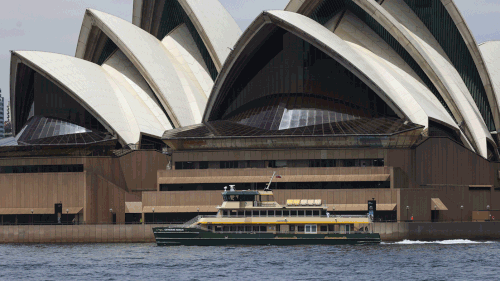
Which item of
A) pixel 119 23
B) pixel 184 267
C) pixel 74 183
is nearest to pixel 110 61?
pixel 119 23

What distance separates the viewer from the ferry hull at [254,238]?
77562 mm

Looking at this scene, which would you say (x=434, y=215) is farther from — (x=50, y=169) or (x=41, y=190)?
(x=41, y=190)

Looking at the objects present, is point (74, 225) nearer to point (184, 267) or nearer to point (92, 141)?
point (92, 141)

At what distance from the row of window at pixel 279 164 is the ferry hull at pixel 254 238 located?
1232cm

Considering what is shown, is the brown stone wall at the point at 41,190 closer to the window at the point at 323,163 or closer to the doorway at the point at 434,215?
the window at the point at 323,163

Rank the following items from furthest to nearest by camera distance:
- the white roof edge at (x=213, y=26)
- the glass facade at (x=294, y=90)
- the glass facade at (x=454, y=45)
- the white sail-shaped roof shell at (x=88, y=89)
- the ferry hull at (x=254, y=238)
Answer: the white roof edge at (x=213, y=26)
the white sail-shaped roof shell at (x=88, y=89)
the glass facade at (x=454, y=45)
the glass facade at (x=294, y=90)
the ferry hull at (x=254, y=238)

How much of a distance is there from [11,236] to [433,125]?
39.5 meters

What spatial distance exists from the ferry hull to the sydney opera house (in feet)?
25.1

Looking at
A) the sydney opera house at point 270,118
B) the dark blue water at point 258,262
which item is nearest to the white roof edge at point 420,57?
the sydney opera house at point 270,118

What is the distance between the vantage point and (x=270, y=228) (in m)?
78.6

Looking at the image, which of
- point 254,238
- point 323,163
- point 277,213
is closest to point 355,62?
point 323,163

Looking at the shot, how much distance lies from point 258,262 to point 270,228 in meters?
12.7

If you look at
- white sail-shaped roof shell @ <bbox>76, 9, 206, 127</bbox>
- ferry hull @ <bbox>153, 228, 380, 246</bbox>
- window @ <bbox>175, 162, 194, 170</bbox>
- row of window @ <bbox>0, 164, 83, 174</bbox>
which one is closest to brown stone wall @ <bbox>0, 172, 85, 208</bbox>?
row of window @ <bbox>0, 164, 83, 174</bbox>

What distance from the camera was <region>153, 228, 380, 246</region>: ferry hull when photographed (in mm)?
77562
